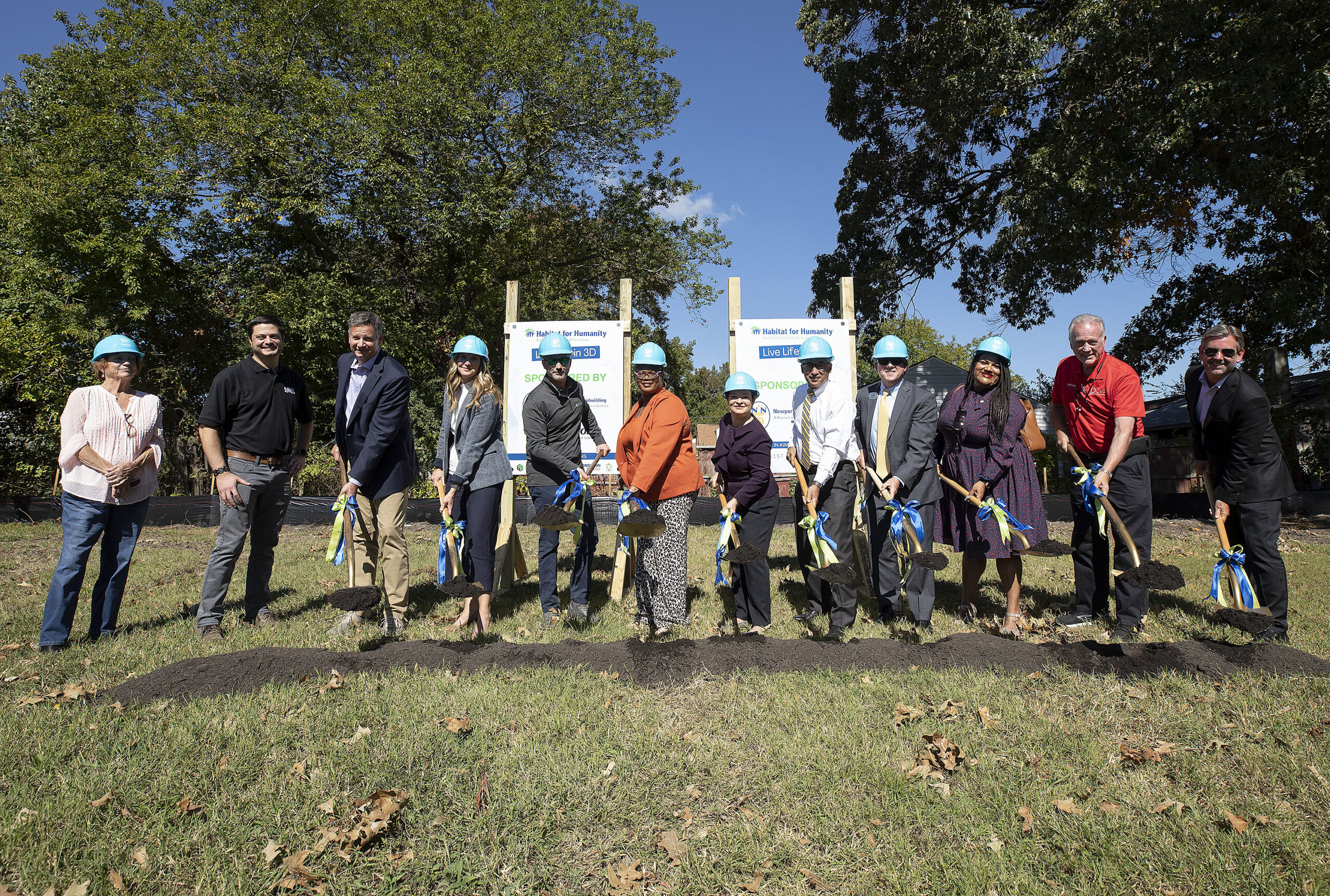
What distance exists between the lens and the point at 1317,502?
1347cm

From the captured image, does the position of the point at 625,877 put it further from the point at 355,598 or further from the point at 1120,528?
the point at 1120,528

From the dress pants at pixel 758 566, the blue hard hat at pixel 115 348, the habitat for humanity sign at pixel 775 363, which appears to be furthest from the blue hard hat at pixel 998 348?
the blue hard hat at pixel 115 348

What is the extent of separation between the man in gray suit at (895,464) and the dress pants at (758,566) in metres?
0.81

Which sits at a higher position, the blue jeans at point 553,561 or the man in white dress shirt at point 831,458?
the man in white dress shirt at point 831,458

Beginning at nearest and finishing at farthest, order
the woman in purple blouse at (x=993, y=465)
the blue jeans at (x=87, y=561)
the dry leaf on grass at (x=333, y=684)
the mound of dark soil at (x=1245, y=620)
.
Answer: the dry leaf on grass at (x=333, y=684), the mound of dark soil at (x=1245, y=620), the blue jeans at (x=87, y=561), the woman in purple blouse at (x=993, y=465)

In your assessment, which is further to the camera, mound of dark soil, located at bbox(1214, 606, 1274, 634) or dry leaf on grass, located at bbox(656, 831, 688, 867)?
mound of dark soil, located at bbox(1214, 606, 1274, 634)

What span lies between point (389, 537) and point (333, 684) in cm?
147

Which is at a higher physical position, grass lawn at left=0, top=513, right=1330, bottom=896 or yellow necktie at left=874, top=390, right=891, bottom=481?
yellow necktie at left=874, top=390, right=891, bottom=481

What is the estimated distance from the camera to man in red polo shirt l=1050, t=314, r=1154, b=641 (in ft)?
16.6

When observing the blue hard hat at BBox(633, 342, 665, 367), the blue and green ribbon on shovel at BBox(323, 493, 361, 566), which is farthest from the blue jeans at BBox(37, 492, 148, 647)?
the blue hard hat at BBox(633, 342, 665, 367)

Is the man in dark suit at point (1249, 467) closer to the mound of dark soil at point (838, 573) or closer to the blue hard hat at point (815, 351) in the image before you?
the blue hard hat at point (815, 351)

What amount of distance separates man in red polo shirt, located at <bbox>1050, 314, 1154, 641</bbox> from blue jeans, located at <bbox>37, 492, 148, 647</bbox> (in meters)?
6.85

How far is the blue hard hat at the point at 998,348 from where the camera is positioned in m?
5.16

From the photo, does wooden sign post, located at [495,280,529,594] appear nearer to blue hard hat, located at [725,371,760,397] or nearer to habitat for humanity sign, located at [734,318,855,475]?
blue hard hat, located at [725,371,760,397]
